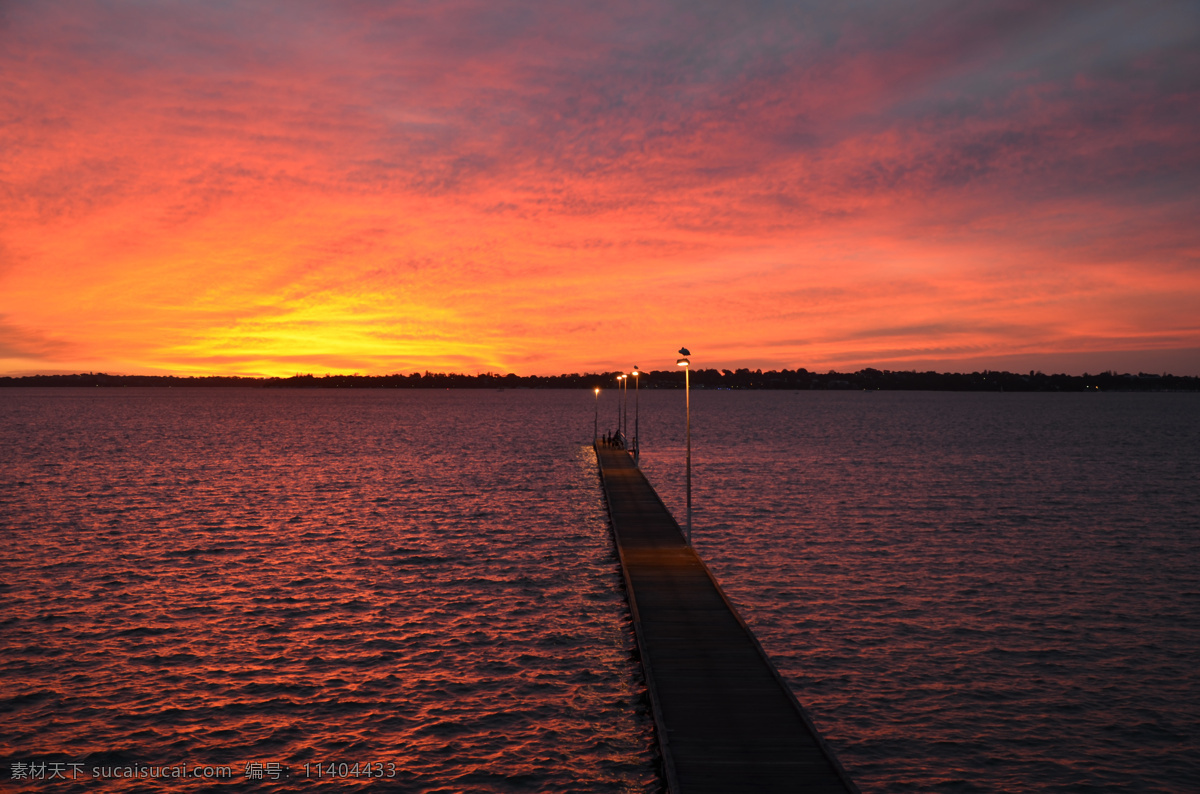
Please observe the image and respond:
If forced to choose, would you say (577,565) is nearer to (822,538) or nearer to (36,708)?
(822,538)

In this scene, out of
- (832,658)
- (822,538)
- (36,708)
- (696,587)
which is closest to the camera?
(36,708)

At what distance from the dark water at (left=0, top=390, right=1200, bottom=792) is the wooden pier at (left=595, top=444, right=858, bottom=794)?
48.6 inches

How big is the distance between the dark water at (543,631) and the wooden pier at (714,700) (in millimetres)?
1235

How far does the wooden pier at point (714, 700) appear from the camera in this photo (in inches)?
559

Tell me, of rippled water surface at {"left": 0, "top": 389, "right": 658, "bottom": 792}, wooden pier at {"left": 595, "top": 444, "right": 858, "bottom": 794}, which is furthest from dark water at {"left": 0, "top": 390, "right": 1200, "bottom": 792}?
wooden pier at {"left": 595, "top": 444, "right": 858, "bottom": 794}

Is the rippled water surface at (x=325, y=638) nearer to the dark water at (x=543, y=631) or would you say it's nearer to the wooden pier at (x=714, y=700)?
the dark water at (x=543, y=631)

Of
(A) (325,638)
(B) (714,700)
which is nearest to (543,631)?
(A) (325,638)

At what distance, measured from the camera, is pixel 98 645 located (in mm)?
23594

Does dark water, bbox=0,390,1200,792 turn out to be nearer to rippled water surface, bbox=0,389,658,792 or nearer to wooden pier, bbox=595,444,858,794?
rippled water surface, bbox=0,389,658,792

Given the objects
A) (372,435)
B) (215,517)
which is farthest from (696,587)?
(372,435)

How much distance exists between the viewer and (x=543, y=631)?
83.3 feet

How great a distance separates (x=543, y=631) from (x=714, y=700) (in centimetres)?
907

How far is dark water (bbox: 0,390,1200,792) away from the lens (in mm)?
17109

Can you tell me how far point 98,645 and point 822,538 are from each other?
102ft
